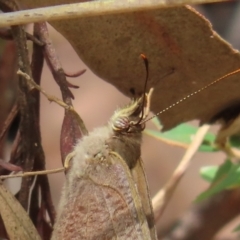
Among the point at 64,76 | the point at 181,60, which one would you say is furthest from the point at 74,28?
the point at 181,60

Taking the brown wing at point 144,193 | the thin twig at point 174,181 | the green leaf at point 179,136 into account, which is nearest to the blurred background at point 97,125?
the green leaf at point 179,136

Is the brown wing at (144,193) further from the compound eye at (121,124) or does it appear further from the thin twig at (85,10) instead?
the thin twig at (85,10)

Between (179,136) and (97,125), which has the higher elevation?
(179,136)

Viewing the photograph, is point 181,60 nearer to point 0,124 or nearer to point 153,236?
point 153,236

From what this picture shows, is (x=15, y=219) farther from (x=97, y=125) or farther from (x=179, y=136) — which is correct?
(x=97, y=125)

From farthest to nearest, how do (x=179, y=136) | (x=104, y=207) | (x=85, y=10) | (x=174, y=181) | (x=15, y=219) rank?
(x=179, y=136) < (x=174, y=181) < (x=104, y=207) < (x=15, y=219) < (x=85, y=10)

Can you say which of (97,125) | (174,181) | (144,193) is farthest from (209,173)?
(97,125)

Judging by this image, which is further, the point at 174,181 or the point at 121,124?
the point at 174,181
